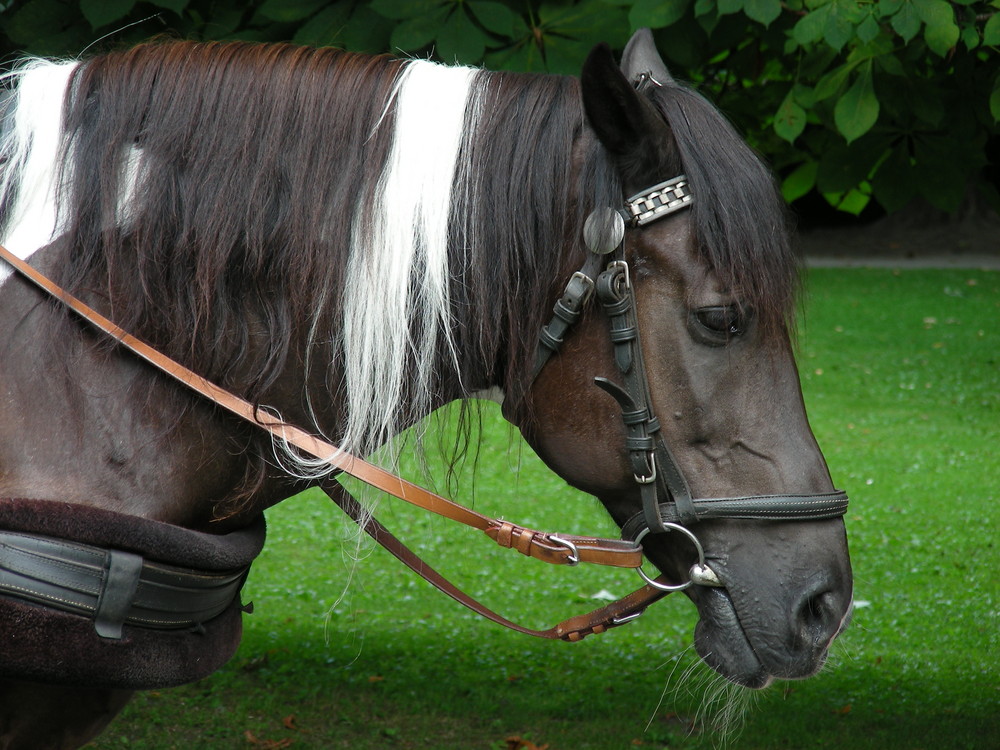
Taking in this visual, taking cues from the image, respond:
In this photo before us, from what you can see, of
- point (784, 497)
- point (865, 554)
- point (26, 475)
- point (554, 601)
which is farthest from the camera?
point (865, 554)

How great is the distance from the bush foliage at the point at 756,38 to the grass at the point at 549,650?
A: 1180 mm

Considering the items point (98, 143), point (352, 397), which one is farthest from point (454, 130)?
point (98, 143)

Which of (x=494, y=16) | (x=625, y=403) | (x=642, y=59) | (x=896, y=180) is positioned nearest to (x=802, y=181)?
(x=896, y=180)

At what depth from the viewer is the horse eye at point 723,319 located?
1876 millimetres

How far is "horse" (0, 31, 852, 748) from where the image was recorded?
6.13ft

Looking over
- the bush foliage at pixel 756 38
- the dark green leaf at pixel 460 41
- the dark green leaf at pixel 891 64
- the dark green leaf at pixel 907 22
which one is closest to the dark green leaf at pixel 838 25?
the bush foliage at pixel 756 38

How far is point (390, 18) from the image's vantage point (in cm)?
284

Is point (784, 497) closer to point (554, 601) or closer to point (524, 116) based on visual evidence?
point (524, 116)

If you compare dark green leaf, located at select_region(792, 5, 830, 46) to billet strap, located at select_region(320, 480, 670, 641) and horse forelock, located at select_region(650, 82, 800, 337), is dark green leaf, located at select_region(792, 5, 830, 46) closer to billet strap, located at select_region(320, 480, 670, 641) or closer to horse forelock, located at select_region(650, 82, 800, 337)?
horse forelock, located at select_region(650, 82, 800, 337)

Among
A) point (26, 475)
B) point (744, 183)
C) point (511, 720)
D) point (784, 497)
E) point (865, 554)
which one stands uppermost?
point (744, 183)

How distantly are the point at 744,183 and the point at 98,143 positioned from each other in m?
1.28

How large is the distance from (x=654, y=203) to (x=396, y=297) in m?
0.53

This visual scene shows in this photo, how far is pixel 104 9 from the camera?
2732mm

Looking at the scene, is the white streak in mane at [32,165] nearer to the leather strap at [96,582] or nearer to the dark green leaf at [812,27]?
the leather strap at [96,582]
